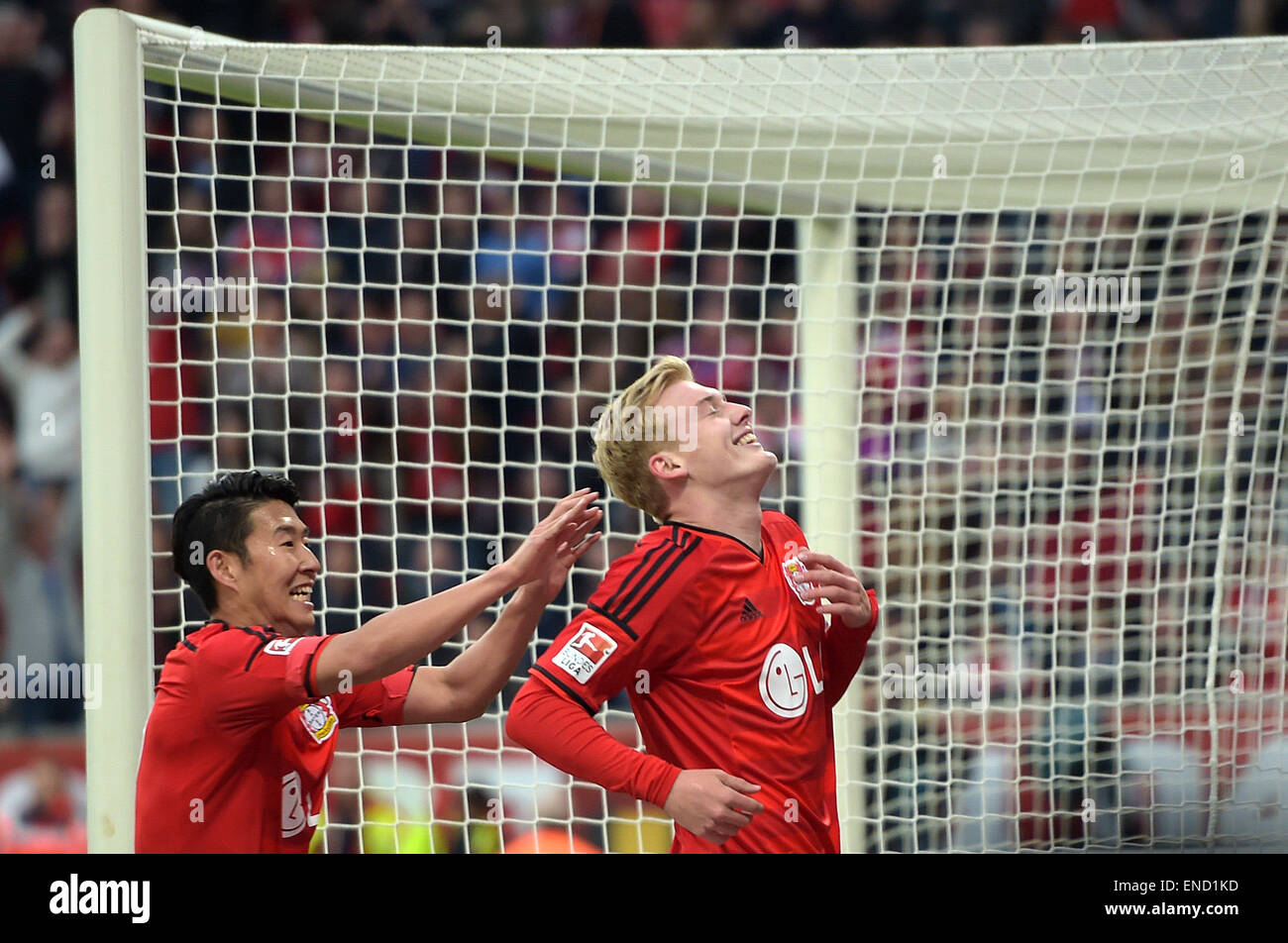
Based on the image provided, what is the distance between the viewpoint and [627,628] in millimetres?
2441

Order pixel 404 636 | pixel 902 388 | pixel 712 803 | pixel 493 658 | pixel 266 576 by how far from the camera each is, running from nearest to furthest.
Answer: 1. pixel 712 803
2. pixel 404 636
3. pixel 266 576
4. pixel 493 658
5. pixel 902 388

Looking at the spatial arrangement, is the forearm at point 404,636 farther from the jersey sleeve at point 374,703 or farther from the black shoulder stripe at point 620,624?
the jersey sleeve at point 374,703

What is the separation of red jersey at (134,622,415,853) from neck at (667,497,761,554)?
68 centimetres

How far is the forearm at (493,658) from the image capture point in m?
2.69

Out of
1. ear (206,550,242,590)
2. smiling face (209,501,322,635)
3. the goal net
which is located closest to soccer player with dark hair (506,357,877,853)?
smiling face (209,501,322,635)

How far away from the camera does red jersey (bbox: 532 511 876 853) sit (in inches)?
96.3

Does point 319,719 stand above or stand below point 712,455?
below

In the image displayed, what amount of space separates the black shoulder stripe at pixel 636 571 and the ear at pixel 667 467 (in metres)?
0.14

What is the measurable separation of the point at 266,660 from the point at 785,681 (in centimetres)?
91

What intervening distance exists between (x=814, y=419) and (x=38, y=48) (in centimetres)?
449

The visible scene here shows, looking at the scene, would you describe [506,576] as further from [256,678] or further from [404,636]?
[256,678]

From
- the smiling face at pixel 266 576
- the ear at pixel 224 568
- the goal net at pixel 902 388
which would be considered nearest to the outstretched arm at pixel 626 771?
the smiling face at pixel 266 576

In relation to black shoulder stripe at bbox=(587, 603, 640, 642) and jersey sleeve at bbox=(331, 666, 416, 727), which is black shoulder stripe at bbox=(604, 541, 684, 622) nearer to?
black shoulder stripe at bbox=(587, 603, 640, 642)

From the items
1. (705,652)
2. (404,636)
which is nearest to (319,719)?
(404,636)
